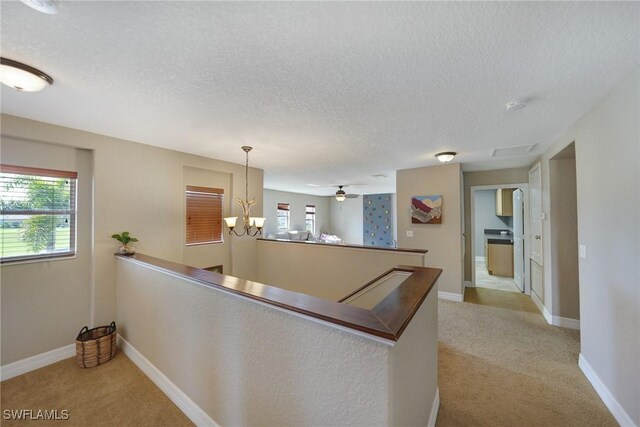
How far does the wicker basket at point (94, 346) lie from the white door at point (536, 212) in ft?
18.7

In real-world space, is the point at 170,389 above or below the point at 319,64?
below

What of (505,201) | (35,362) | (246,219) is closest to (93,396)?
(35,362)

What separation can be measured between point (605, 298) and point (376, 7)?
8.88ft

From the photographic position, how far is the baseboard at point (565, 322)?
3106 millimetres

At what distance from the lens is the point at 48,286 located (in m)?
2.53

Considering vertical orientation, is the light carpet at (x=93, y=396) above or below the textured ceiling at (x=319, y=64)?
below

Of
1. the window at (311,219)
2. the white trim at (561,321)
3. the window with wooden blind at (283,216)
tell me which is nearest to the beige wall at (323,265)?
the white trim at (561,321)

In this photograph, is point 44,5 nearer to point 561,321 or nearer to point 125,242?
point 125,242

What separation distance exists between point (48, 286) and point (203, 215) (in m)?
1.83

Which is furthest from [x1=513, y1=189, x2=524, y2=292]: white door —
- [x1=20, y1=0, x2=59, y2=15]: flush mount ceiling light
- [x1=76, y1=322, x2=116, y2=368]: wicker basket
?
[x1=76, y1=322, x2=116, y2=368]: wicker basket

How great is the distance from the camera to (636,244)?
1578 millimetres

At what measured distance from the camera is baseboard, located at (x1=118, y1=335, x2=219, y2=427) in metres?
1.71

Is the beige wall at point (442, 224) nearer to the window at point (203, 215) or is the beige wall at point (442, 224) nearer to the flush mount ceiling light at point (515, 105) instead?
the flush mount ceiling light at point (515, 105)

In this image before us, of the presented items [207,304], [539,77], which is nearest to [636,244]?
[539,77]
